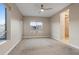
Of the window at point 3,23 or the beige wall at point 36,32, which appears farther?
the beige wall at point 36,32

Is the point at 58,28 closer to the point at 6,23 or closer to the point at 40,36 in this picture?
the point at 40,36

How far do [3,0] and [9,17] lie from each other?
3.70m

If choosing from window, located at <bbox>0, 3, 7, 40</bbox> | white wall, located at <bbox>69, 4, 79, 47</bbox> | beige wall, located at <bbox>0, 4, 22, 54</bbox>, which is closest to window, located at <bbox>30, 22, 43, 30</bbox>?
beige wall, located at <bbox>0, 4, 22, 54</bbox>

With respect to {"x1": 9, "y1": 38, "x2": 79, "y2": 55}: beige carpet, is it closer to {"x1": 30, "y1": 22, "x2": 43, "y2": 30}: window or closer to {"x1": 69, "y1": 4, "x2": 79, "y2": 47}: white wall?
{"x1": 69, "y1": 4, "x2": 79, "y2": 47}: white wall

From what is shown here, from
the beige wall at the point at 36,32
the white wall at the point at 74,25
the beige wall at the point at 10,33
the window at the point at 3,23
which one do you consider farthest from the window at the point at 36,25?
the window at the point at 3,23

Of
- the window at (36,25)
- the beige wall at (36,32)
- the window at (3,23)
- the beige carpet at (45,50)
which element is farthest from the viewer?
the window at (36,25)

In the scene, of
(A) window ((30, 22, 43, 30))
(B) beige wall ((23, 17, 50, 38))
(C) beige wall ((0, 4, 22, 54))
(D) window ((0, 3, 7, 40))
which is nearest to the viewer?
(C) beige wall ((0, 4, 22, 54))

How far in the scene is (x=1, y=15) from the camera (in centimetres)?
443

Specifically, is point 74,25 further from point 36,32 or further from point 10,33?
point 36,32

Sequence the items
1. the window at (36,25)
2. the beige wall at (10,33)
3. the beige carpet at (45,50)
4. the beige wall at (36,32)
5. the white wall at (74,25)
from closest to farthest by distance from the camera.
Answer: the beige wall at (10,33) < the beige carpet at (45,50) < the white wall at (74,25) < the beige wall at (36,32) < the window at (36,25)

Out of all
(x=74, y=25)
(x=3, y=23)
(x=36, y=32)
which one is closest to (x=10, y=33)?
(x=3, y=23)

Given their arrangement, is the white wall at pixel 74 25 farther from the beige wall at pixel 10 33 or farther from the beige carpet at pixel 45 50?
the beige wall at pixel 10 33

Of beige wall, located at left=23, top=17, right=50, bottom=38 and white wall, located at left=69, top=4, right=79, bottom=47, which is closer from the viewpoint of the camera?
white wall, located at left=69, top=4, right=79, bottom=47

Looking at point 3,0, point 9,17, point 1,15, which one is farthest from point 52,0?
point 9,17
